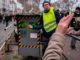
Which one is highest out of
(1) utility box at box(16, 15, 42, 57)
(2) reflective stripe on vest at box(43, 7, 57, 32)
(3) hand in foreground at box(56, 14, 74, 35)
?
(3) hand in foreground at box(56, 14, 74, 35)

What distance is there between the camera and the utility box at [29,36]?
996 centimetres

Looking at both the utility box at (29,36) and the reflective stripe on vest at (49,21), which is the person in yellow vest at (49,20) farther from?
the utility box at (29,36)

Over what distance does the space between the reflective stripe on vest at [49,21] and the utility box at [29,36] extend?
1.26 metres

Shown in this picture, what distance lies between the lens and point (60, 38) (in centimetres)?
182

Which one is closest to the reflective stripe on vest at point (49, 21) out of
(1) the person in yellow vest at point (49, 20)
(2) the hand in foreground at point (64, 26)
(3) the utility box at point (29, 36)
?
(1) the person in yellow vest at point (49, 20)

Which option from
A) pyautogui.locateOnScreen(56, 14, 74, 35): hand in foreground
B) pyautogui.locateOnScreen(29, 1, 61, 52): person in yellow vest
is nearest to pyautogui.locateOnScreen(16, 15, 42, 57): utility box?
pyautogui.locateOnScreen(29, 1, 61, 52): person in yellow vest

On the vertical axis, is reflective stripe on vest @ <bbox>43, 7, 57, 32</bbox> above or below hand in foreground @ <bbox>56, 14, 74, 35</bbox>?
below

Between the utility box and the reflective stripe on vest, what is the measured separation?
1261 mm

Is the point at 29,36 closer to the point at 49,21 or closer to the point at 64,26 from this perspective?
the point at 49,21

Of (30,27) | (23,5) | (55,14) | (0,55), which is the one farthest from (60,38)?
(23,5)

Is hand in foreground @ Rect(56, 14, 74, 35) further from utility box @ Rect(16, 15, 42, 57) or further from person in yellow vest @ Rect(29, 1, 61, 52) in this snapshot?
utility box @ Rect(16, 15, 42, 57)

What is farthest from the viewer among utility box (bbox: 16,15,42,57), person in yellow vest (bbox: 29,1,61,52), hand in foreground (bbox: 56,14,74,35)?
utility box (bbox: 16,15,42,57)

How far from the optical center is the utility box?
392 inches

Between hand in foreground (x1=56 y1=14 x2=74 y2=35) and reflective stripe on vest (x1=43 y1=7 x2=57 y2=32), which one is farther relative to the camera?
reflective stripe on vest (x1=43 y1=7 x2=57 y2=32)
